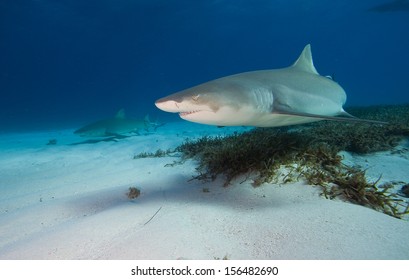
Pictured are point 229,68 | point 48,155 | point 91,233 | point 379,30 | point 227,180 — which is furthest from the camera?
point 229,68

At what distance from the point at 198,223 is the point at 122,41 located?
74.9 meters

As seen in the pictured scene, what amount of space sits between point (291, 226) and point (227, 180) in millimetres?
1553

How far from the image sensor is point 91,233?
274 cm

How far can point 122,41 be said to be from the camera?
68688 mm

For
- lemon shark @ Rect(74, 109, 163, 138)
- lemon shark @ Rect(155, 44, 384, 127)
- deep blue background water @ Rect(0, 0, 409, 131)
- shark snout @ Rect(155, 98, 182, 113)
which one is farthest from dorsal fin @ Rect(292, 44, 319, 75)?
deep blue background water @ Rect(0, 0, 409, 131)

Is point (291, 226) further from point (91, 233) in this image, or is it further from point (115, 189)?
point (115, 189)

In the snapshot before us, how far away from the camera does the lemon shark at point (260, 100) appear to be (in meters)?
3.21

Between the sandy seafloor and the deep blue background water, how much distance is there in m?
34.0

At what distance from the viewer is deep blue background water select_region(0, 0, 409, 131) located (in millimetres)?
42688

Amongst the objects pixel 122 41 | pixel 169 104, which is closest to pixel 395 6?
pixel 169 104

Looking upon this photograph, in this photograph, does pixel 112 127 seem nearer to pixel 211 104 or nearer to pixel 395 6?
pixel 211 104

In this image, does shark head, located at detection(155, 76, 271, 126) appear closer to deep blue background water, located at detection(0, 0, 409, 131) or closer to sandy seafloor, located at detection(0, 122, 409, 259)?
sandy seafloor, located at detection(0, 122, 409, 259)

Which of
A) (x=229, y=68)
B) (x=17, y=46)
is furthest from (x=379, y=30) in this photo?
(x=17, y=46)
